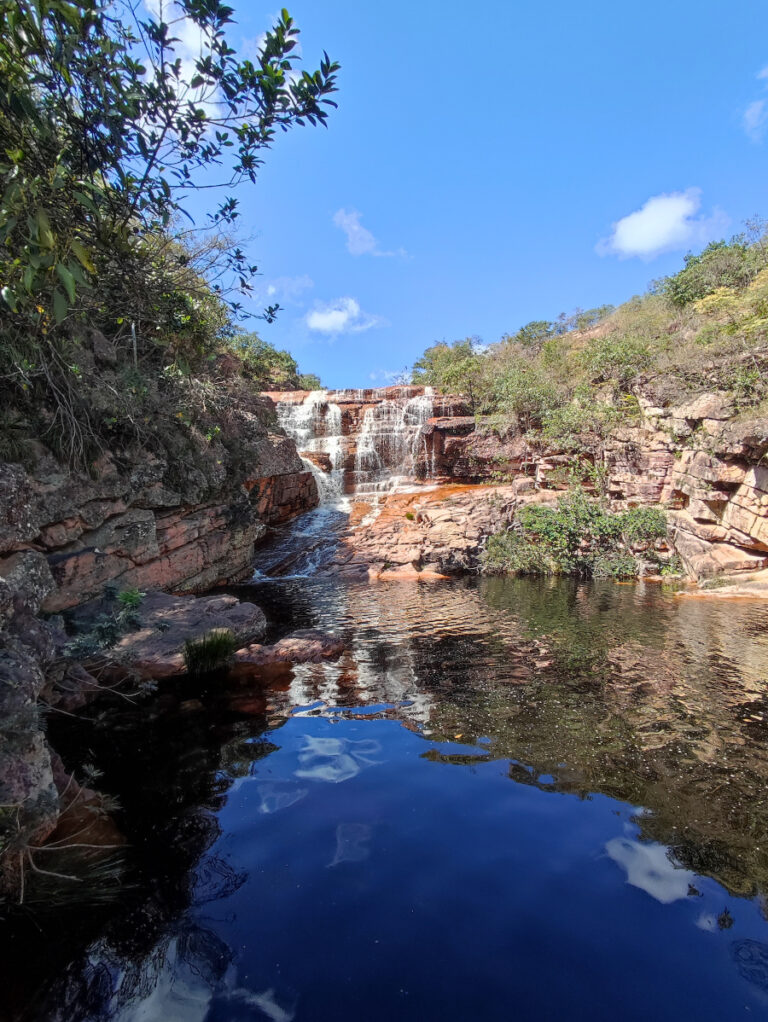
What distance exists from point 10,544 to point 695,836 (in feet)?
19.0

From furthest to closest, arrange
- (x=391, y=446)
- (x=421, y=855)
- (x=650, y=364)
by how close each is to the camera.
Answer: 1. (x=391, y=446)
2. (x=650, y=364)
3. (x=421, y=855)

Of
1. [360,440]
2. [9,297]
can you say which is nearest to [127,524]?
[9,297]

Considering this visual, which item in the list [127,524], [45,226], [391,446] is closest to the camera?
[45,226]

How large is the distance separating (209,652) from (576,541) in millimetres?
10448

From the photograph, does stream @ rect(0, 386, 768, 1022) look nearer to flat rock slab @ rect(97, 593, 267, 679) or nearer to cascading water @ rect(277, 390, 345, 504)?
flat rock slab @ rect(97, 593, 267, 679)

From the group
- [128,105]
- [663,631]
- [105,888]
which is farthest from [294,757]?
[663,631]

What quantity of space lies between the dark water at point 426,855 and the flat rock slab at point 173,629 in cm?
42

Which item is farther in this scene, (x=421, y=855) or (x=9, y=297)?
(x=421, y=855)

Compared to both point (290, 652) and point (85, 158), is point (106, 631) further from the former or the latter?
point (85, 158)

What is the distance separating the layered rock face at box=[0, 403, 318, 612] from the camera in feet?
15.1

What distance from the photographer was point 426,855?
2.71 metres

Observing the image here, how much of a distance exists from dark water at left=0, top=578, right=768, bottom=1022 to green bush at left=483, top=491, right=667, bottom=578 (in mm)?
7256

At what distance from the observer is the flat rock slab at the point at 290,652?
5758mm

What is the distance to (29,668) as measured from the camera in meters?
2.79
